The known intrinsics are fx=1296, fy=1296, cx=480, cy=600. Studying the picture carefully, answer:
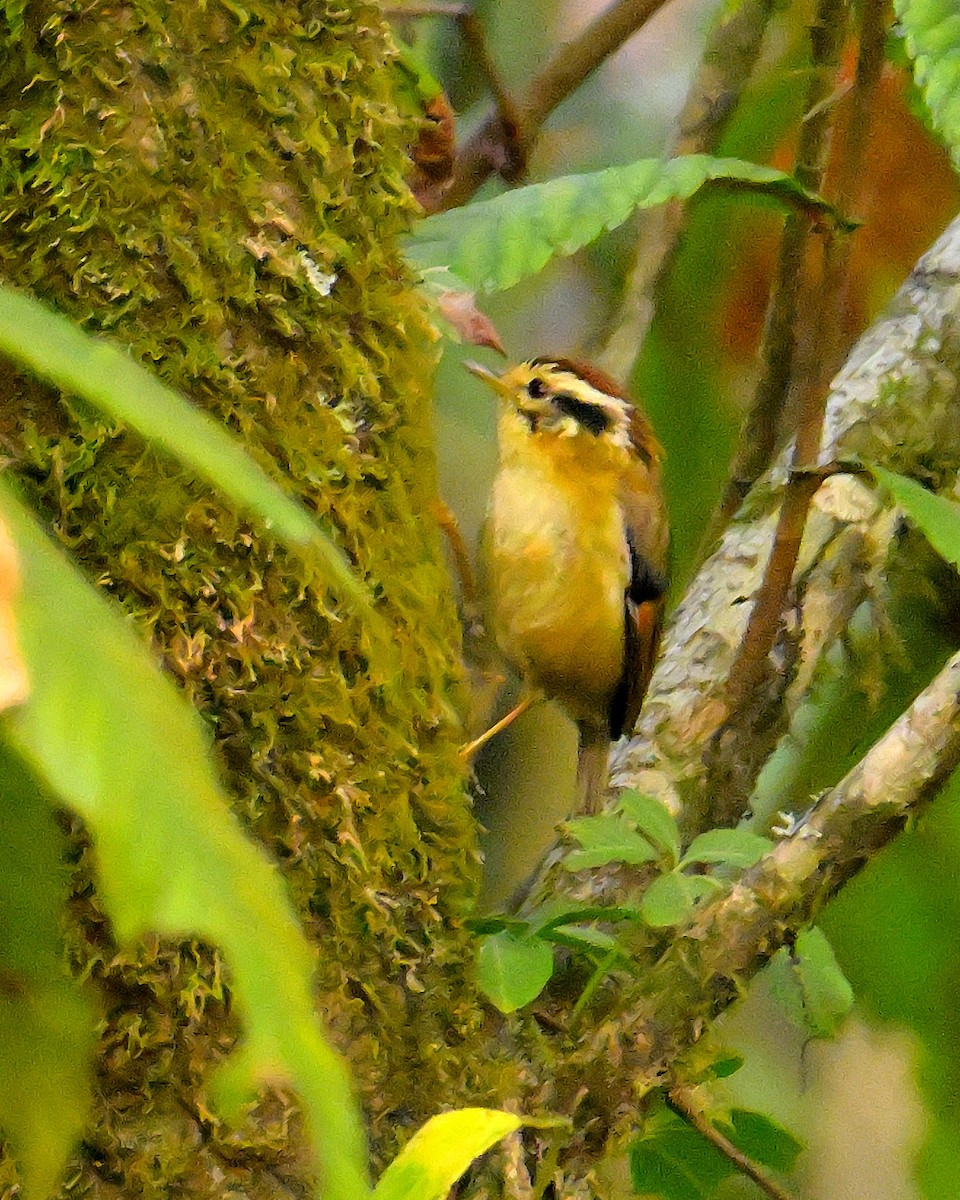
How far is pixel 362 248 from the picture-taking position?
0.92 m

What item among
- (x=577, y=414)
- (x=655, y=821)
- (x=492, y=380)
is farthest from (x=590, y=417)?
(x=655, y=821)

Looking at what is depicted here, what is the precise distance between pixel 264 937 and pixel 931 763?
82cm

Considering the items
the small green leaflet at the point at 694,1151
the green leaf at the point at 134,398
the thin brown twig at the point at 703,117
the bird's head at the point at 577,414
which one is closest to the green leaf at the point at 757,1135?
the small green leaflet at the point at 694,1151

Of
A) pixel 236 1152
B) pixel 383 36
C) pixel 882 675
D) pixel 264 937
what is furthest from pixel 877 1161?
pixel 264 937

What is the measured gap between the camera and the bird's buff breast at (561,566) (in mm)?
1491

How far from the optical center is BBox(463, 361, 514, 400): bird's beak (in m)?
1.53

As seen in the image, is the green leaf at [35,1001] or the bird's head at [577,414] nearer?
the green leaf at [35,1001]

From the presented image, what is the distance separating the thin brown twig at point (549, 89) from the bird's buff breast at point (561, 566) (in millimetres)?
427

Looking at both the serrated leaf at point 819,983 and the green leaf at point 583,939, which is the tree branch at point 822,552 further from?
the green leaf at point 583,939

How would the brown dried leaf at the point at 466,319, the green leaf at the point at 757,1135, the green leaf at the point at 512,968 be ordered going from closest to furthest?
1. the green leaf at the point at 512,968
2. the brown dried leaf at the point at 466,319
3. the green leaf at the point at 757,1135

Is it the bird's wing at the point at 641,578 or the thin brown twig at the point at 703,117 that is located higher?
the thin brown twig at the point at 703,117

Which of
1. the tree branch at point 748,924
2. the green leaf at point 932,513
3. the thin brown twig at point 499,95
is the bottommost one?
the tree branch at point 748,924

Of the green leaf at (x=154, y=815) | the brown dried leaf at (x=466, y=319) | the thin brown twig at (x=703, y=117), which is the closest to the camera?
the green leaf at (x=154, y=815)

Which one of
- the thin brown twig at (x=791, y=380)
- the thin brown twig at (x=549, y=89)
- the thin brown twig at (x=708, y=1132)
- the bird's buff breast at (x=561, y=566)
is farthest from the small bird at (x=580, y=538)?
the thin brown twig at (x=708, y=1132)
